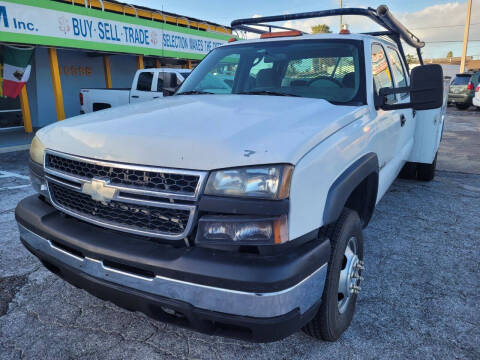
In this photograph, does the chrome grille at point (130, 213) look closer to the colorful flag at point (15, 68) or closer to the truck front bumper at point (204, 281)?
the truck front bumper at point (204, 281)

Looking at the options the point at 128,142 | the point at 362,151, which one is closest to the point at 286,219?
the point at 128,142

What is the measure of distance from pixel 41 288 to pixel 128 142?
1.71 m

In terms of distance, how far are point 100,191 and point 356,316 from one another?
1.81 meters

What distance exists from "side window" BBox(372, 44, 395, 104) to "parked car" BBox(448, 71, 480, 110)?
16392 millimetres

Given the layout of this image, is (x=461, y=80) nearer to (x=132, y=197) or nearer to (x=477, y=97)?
(x=477, y=97)

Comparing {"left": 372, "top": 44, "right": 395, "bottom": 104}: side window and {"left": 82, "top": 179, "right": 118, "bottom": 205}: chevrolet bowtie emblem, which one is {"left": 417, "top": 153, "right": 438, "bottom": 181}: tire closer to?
{"left": 372, "top": 44, "right": 395, "bottom": 104}: side window

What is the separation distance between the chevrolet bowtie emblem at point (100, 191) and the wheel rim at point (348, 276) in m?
1.31

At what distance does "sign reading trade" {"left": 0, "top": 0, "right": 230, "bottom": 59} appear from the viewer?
9.53 metres

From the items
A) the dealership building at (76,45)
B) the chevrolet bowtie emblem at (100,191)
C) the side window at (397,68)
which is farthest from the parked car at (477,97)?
the chevrolet bowtie emblem at (100,191)

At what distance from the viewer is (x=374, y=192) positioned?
281cm

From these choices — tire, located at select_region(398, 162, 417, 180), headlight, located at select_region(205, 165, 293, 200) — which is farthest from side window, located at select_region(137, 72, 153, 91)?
headlight, located at select_region(205, 165, 293, 200)

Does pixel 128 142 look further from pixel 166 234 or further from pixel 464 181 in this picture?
pixel 464 181

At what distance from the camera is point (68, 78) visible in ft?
45.6

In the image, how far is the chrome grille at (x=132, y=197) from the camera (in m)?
1.67
